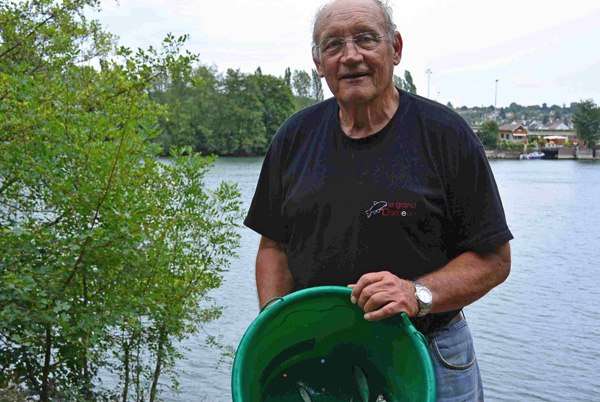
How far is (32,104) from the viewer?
4266 millimetres

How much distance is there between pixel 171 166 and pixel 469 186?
150 inches

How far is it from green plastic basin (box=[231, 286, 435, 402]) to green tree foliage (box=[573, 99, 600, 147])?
337 ft

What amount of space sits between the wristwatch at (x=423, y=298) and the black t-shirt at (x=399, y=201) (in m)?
0.09

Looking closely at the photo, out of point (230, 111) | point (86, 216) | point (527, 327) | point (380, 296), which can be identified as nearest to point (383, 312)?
point (380, 296)

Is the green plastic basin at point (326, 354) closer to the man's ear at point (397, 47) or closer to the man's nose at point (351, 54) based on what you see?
the man's nose at point (351, 54)

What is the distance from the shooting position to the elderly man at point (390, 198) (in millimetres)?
1702

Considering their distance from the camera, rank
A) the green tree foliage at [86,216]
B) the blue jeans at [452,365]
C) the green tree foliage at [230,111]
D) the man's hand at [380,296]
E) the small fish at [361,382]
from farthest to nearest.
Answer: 1. the green tree foliage at [230,111]
2. the green tree foliage at [86,216]
3. the blue jeans at [452,365]
4. the small fish at [361,382]
5. the man's hand at [380,296]

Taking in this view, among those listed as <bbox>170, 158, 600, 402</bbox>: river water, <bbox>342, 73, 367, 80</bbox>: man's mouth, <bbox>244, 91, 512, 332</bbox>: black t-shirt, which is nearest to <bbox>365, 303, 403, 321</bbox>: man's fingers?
<bbox>244, 91, 512, 332</bbox>: black t-shirt

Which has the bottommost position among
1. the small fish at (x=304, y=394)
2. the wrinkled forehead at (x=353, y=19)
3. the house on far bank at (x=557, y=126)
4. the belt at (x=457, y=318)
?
the small fish at (x=304, y=394)

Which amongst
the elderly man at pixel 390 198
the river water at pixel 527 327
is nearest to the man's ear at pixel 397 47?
the elderly man at pixel 390 198

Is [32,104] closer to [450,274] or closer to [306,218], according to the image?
[306,218]

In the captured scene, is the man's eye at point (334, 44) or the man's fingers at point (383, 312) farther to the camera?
the man's eye at point (334, 44)

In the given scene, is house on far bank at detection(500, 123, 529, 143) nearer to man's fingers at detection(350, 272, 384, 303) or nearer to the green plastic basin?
the green plastic basin

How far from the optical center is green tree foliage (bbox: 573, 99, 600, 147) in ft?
311
